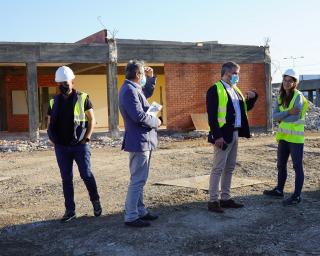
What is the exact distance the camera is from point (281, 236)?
17.6 ft

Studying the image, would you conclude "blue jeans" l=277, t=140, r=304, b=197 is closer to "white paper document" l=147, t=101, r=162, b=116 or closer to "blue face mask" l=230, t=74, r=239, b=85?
"blue face mask" l=230, t=74, r=239, b=85

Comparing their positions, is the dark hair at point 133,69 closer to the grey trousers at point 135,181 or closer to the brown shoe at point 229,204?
the grey trousers at point 135,181

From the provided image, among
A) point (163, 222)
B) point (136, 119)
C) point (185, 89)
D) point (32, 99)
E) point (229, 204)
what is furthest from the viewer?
point (185, 89)

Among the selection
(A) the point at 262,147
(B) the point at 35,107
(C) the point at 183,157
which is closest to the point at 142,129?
(C) the point at 183,157

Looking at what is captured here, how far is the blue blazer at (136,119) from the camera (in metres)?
5.61

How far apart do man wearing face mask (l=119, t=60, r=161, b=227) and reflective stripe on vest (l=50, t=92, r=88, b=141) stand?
690 millimetres

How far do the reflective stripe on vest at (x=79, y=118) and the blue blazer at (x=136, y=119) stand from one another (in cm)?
69

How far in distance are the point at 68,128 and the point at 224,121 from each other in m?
1.94

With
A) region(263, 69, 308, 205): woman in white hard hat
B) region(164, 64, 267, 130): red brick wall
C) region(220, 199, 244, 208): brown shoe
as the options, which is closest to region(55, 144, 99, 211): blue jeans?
region(220, 199, 244, 208): brown shoe

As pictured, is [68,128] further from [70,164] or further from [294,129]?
[294,129]

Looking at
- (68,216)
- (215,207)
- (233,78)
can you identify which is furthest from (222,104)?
(68,216)

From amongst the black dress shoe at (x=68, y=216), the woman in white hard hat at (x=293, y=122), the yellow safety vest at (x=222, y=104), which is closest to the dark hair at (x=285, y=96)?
the woman in white hard hat at (x=293, y=122)

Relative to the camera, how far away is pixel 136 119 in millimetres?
5582

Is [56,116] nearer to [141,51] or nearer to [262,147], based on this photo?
[262,147]
